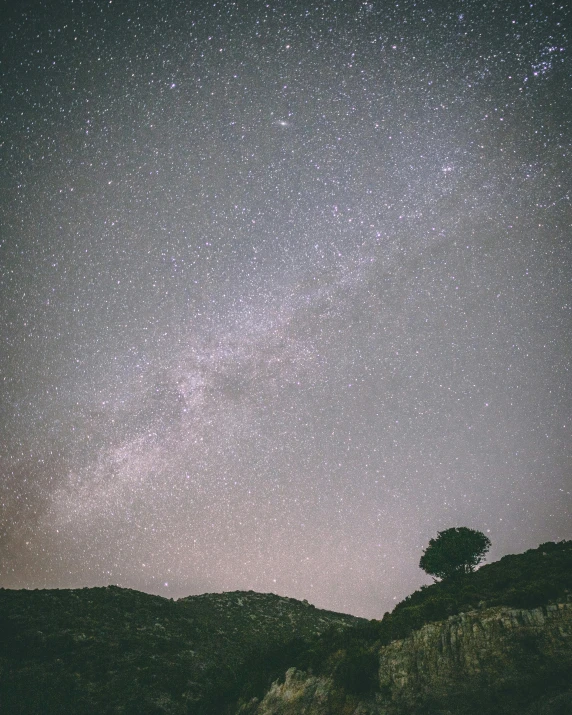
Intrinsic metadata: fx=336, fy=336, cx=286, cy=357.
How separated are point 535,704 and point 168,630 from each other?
25.8 metres

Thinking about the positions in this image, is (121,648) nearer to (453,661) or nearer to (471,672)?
(453,661)

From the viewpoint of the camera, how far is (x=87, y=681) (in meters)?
19.3

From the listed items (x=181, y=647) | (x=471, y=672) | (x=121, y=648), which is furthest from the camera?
(x=181, y=647)

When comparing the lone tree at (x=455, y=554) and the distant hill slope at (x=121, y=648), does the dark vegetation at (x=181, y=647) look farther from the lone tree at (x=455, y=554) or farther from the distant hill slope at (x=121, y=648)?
the lone tree at (x=455, y=554)

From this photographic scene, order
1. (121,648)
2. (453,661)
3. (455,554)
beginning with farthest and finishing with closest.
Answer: (455,554), (121,648), (453,661)

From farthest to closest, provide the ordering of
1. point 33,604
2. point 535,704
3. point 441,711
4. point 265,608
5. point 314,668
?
point 265,608 < point 33,604 < point 314,668 < point 441,711 < point 535,704

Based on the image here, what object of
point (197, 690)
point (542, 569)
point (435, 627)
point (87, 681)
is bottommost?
point (197, 690)

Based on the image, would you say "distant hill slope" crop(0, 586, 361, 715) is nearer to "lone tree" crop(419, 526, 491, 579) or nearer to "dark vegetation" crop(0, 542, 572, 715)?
"dark vegetation" crop(0, 542, 572, 715)

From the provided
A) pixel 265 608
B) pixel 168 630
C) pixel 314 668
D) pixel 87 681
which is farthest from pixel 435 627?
pixel 265 608

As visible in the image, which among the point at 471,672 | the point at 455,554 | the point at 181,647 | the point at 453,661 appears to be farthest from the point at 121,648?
the point at 455,554

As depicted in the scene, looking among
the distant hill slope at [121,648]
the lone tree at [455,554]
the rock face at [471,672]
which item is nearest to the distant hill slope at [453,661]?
the rock face at [471,672]

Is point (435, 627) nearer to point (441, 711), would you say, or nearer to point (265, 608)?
point (441, 711)

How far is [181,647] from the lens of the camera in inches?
960

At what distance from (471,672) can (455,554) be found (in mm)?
19862
